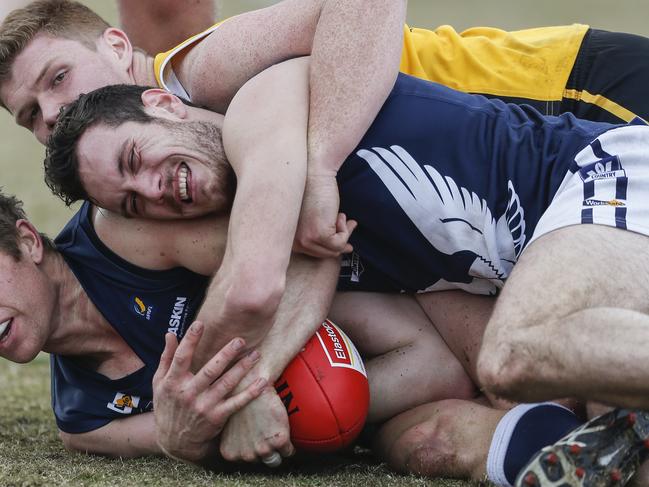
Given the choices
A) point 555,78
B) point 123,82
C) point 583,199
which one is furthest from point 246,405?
point 555,78

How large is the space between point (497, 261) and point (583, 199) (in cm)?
50

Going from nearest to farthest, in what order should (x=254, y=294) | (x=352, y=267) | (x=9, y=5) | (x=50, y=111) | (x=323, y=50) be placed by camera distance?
(x=254, y=294), (x=323, y=50), (x=352, y=267), (x=50, y=111), (x=9, y=5)

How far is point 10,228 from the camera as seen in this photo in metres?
4.29

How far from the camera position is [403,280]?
163 inches

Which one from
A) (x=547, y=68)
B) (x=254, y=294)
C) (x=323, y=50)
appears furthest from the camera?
(x=547, y=68)

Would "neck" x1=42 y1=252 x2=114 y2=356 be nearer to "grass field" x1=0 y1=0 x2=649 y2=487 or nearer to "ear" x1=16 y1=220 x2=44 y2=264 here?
"ear" x1=16 y1=220 x2=44 y2=264

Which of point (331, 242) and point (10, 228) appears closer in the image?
point (331, 242)

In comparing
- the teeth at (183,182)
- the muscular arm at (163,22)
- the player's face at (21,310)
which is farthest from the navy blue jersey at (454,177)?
the muscular arm at (163,22)

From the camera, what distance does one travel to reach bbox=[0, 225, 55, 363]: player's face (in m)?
4.10

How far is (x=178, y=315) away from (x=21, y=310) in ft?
2.02

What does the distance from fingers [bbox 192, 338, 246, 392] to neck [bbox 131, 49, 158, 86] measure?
156 centimetres

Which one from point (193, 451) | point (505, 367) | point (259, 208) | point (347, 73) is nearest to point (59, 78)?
point (347, 73)

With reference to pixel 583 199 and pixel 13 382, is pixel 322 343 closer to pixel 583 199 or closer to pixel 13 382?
pixel 583 199

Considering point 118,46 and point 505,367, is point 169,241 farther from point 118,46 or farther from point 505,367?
point 505,367
